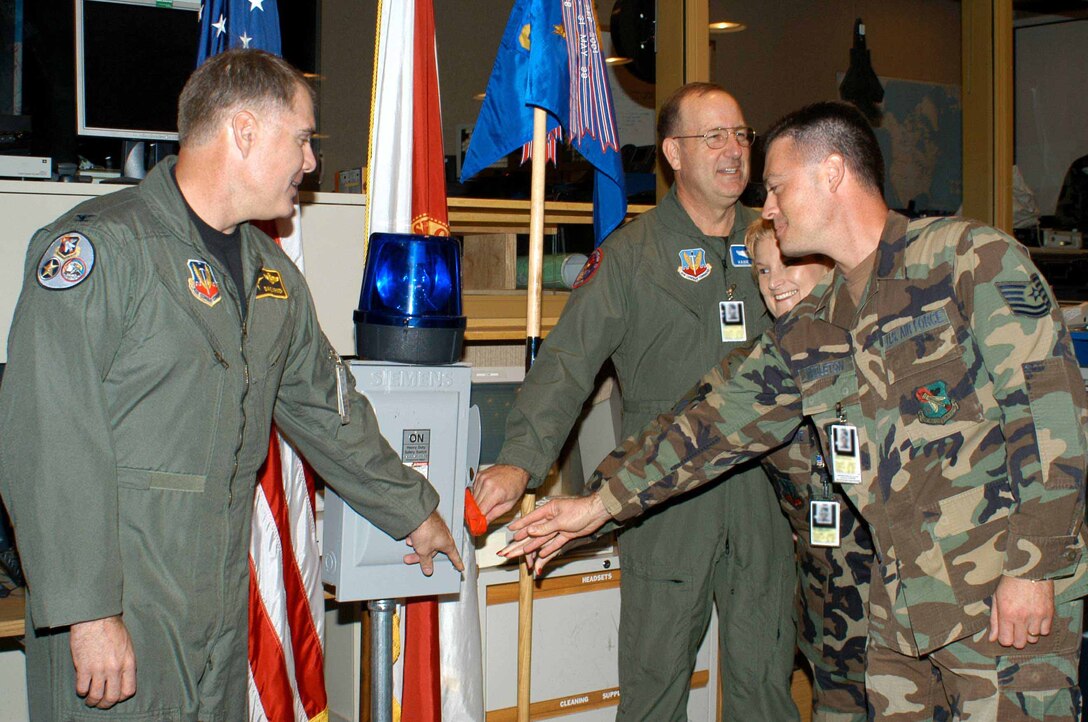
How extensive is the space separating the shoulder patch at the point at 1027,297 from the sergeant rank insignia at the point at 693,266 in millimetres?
982

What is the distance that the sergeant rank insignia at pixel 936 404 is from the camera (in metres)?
1.93

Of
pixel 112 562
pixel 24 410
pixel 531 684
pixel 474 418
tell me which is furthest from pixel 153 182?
pixel 531 684

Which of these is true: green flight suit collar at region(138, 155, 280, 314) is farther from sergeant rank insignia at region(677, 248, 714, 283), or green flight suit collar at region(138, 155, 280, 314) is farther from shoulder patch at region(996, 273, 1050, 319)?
shoulder patch at region(996, 273, 1050, 319)

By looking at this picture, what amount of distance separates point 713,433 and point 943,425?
1.96 feet

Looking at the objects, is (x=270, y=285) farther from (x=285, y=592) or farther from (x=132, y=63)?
(x=132, y=63)

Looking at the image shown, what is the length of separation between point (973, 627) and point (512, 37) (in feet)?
6.39

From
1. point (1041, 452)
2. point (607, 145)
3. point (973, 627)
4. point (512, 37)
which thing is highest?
point (512, 37)

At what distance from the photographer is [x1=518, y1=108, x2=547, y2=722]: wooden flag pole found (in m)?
2.75

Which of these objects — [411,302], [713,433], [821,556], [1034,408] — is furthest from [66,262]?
[821,556]

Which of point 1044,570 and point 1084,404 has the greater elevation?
point 1084,404

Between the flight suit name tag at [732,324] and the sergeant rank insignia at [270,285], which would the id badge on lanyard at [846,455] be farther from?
the sergeant rank insignia at [270,285]

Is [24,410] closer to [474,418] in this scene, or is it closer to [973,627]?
[474,418]

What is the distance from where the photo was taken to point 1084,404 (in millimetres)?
1838

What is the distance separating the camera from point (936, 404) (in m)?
1.95
